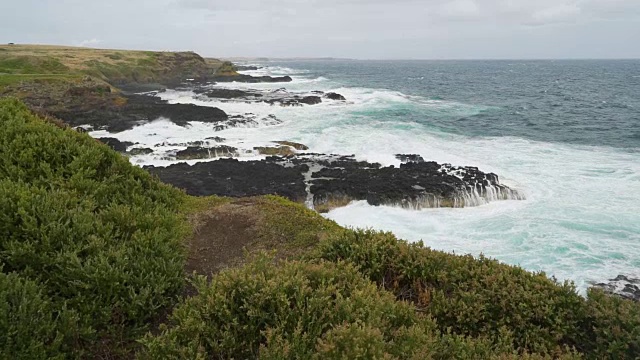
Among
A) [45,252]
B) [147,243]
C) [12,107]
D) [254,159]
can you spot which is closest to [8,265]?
[45,252]

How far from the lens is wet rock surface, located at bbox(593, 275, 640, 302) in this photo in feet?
44.5

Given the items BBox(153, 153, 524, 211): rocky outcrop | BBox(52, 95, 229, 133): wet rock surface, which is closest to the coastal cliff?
BBox(153, 153, 524, 211): rocky outcrop

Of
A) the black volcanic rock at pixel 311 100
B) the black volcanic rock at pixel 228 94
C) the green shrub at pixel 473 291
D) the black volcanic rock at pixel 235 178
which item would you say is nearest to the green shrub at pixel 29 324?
the green shrub at pixel 473 291

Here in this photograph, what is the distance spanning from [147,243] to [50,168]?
12.4ft

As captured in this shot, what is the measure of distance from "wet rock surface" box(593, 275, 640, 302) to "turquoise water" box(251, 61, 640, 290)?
304mm

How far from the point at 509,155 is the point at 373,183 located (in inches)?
531

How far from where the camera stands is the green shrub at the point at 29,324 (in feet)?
15.0

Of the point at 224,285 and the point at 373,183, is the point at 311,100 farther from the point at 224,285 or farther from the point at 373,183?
the point at 224,285

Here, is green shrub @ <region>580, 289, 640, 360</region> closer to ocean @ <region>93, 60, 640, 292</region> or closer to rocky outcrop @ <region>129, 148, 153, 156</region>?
ocean @ <region>93, 60, 640, 292</region>

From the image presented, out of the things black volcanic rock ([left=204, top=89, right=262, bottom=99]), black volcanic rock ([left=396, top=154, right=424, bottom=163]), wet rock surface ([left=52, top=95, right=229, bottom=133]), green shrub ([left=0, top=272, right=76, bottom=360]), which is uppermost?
black volcanic rock ([left=204, top=89, right=262, bottom=99])

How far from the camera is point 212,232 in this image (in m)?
9.51

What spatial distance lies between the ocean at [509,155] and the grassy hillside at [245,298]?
9.29m

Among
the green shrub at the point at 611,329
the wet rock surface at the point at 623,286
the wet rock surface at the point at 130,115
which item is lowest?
the wet rock surface at the point at 623,286

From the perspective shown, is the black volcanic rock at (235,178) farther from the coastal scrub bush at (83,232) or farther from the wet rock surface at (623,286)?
the wet rock surface at (623,286)
